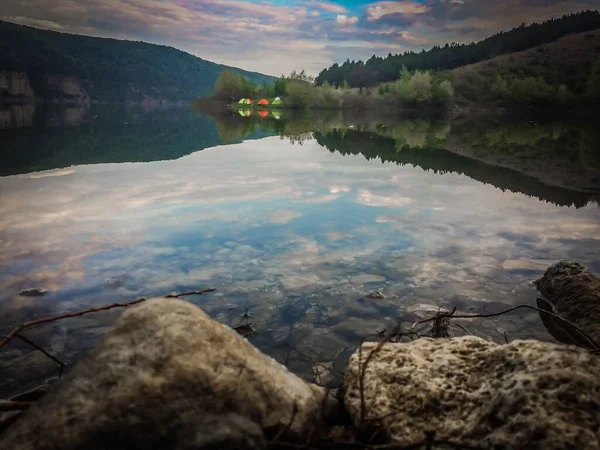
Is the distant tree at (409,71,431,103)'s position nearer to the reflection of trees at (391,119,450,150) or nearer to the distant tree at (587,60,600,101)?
the distant tree at (587,60,600,101)

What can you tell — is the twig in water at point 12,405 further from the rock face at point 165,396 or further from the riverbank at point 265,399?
the rock face at point 165,396

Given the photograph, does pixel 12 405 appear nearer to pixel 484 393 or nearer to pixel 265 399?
pixel 265 399

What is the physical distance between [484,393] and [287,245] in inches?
280

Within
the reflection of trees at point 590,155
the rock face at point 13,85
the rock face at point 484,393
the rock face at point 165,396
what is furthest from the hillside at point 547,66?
the rock face at point 13,85

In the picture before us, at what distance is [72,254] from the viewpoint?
30.1 ft

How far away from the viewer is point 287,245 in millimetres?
10227

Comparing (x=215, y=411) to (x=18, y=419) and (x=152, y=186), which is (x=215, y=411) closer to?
(x=18, y=419)

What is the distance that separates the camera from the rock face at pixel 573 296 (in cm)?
655

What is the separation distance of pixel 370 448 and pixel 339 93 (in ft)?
549

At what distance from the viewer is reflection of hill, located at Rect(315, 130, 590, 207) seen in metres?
17.1

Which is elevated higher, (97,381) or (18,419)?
(97,381)

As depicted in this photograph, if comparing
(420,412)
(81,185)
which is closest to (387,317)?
(420,412)

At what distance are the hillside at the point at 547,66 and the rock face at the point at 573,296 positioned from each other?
496 ft

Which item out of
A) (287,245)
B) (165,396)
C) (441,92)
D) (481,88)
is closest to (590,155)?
(287,245)
